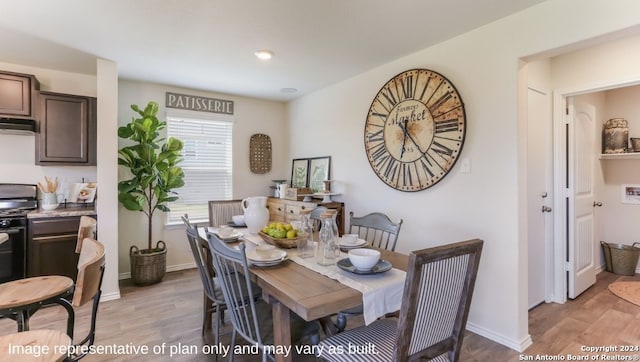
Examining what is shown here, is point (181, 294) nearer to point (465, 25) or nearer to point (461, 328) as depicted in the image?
point (461, 328)

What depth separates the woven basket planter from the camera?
3648 millimetres

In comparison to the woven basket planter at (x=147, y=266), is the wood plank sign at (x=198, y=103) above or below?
above

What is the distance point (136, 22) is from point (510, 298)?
358 cm

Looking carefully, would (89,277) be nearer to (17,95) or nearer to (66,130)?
(66,130)

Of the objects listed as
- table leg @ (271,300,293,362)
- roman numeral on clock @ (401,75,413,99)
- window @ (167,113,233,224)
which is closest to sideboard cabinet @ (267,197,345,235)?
window @ (167,113,233,224)

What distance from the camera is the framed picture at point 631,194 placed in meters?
4.10

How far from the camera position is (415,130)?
3.01 meters

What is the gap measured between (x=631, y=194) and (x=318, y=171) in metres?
4.15

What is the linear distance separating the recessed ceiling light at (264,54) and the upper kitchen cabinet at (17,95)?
248cm

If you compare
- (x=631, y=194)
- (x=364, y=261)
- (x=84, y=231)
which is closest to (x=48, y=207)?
(x=84, y=231)

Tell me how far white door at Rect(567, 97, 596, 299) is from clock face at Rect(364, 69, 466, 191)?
1.52 meters

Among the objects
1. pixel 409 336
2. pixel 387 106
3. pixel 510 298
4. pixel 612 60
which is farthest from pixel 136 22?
pixel 612 60

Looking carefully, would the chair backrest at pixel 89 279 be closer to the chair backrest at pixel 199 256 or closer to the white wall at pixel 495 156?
the chair backrest at pixel 199 256

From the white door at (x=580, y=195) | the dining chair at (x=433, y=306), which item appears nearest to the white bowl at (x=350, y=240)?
the dining chair at (x=433, y=306)
